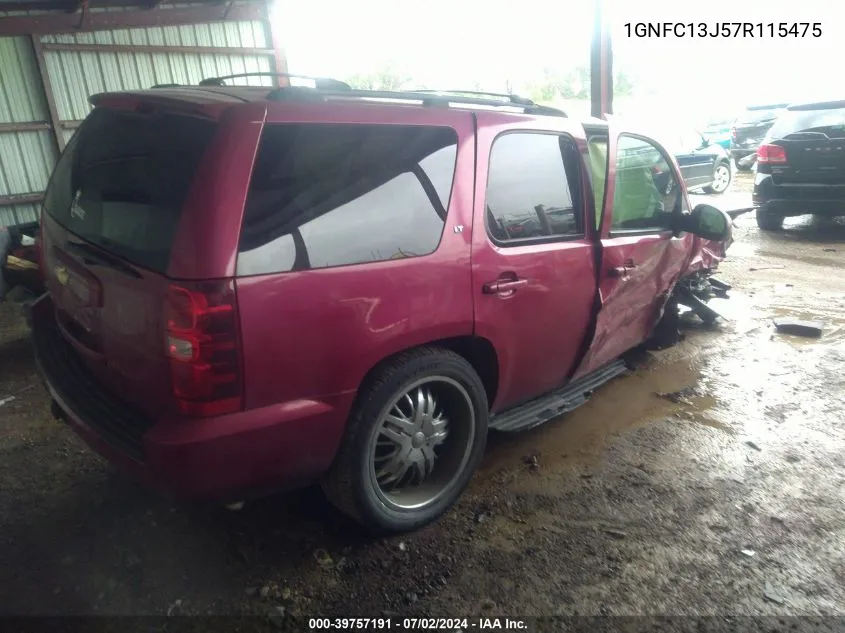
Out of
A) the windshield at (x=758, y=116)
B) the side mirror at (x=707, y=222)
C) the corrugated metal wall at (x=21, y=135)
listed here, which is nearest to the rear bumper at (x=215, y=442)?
the side mirror at (x=707, y=222)

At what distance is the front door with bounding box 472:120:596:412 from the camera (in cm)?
269

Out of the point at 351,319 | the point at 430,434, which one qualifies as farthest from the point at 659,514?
the point at 351,319

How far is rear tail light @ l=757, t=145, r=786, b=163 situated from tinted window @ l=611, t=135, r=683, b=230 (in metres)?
4.89

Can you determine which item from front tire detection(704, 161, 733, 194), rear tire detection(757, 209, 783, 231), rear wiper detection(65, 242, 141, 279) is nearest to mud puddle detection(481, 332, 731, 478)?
rear wiper detection(65, 242, 141, 279)

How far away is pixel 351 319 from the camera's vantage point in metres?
2.21

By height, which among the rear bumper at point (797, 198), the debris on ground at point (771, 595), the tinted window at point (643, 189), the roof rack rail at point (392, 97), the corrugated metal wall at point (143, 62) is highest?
the corrugated metal wall at point (143, 62)

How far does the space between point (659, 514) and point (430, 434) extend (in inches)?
43.9

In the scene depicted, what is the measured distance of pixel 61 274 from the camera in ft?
8.29

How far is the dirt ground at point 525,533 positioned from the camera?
232 cm

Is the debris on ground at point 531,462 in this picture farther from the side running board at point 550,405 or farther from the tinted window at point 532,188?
the tinted window at point 532,188

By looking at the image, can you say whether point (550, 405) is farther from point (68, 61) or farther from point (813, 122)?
point (68, 61)

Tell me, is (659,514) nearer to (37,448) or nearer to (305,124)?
(305,124)

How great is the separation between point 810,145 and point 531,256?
670 cm

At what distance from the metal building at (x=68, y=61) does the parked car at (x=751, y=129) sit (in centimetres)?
1249
